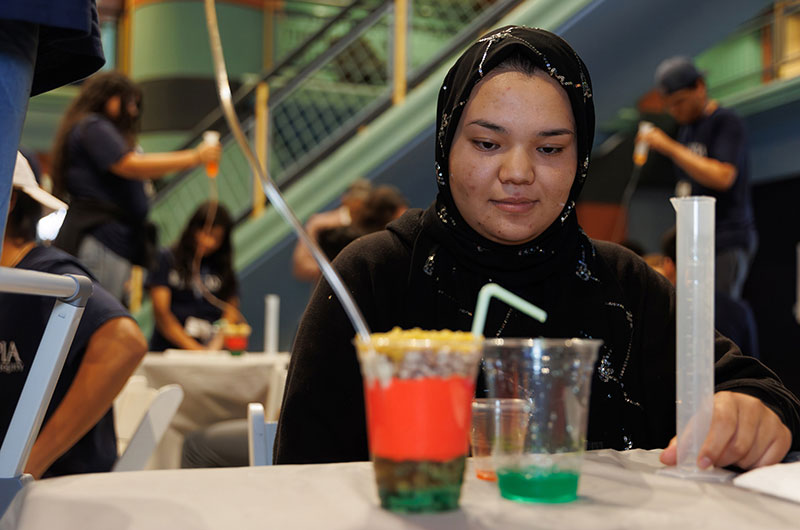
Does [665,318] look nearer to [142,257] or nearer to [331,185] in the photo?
[142,257]

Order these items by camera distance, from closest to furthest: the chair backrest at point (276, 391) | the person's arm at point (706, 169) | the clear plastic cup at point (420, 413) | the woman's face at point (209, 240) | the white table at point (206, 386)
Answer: the clear plastic cup at point (420, 413) → the chair backrest at point (276, 391) → the white table at point (206, 386) → the person's arm at point (706, 169) → the woman's face at point (209, 240)

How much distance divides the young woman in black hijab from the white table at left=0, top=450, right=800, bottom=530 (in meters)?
0.40

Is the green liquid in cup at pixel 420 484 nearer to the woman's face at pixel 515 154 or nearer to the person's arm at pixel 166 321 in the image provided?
the woman's face at pixel 515 154

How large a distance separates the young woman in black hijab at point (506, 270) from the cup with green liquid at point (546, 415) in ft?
1.63

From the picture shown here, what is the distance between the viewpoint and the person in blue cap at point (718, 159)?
12.0 feet

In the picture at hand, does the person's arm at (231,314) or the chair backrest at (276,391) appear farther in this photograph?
the person's arm at (231,314)

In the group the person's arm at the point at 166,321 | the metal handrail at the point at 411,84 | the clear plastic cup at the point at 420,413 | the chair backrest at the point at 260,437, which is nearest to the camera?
the clear plastic cup at the point at 420,413

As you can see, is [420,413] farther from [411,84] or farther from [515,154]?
[411,84]

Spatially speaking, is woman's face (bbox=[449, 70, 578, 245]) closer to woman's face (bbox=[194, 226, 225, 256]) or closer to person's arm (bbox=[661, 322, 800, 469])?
person's arm (bbox=[661, 322, 800, 469])

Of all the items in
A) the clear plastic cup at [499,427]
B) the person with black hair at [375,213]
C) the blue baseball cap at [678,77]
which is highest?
the blue baseball cap at [678,77]

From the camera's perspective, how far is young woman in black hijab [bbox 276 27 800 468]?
3.77ft

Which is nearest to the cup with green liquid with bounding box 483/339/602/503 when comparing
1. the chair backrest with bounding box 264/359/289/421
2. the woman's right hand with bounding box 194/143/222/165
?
the chair backrest with bounding box 264/359/289/421

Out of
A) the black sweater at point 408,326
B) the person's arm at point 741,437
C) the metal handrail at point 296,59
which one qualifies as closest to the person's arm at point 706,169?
the metal handrail at point 296,59

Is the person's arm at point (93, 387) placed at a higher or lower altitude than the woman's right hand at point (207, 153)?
lower
